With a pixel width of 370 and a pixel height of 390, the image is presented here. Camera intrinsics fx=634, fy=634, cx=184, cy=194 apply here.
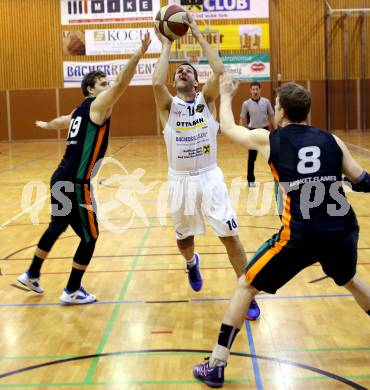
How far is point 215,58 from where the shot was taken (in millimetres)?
5262

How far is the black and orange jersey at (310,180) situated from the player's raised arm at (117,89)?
169 centimetres

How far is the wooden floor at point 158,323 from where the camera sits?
4160mm

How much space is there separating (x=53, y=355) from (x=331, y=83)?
926 inches

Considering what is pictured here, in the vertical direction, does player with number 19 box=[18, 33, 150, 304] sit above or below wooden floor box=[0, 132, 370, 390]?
above

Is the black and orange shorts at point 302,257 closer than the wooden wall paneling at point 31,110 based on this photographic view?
Yes

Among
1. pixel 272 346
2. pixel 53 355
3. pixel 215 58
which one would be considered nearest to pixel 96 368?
pixel 53 355

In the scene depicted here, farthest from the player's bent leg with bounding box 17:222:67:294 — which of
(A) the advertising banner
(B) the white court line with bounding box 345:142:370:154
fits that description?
(A) the advertising banner

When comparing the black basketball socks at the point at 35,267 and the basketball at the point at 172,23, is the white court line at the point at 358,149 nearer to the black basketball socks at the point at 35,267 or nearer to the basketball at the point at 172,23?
the basketball at the point at 172,23

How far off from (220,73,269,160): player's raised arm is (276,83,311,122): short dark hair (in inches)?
7.6

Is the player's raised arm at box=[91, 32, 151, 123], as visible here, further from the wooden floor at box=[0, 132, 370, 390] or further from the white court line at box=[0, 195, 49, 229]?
the white court line at box=[0, 195, 49, 229]

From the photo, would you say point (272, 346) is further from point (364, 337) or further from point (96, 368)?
point (96, 368)

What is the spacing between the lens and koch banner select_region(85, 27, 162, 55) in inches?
1033

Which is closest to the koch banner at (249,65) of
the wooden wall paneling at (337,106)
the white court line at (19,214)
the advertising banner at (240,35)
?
the advertising banner at (240,35)

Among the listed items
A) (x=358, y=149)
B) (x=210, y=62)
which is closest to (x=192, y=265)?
(x=210, y=62)
